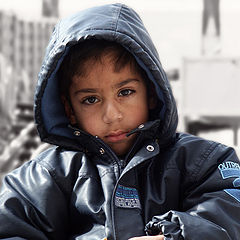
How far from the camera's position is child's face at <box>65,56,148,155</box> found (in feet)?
5.77

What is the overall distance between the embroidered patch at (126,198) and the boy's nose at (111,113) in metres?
0.22

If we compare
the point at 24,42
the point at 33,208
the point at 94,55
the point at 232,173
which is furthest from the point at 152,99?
the point at 24,42

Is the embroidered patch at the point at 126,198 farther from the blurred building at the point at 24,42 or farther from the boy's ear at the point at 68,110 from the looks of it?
the blurred building at the point at 24,42

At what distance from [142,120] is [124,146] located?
0.11m

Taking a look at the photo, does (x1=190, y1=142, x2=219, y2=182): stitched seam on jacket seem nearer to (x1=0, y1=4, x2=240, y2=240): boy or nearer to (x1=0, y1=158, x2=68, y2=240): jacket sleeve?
(x1=0, y1=4, x2=240, y2=240): boy

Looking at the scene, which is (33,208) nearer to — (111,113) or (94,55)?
(111,113)

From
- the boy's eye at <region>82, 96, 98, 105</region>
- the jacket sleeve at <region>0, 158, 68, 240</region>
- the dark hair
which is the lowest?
the jacket sleeve at <region>0, 158, 68, 240</region>

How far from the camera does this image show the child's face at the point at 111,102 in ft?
5.77

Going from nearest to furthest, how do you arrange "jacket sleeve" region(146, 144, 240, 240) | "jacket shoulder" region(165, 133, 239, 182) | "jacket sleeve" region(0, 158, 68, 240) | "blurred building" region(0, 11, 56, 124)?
"jacket sleeve" region(146, 144, 240, 240) → "jacket sleeve" region(0, 158, 68, 240) → "jacket shoulder" region(165, 133, 239, 182) → "blurred building" region(0, 11, 56, 124)

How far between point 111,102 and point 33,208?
0.41 meters

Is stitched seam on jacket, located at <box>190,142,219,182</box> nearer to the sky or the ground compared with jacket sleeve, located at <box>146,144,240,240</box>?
nearer to the sky

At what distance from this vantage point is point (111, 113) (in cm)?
173

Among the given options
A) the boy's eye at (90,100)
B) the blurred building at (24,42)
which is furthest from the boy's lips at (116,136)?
the blurred building at (24,42)

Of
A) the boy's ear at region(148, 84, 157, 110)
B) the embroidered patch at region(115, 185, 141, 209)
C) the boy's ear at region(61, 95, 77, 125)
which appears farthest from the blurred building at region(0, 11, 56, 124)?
the embroidered patch at region(115, 185, 141, 209)
